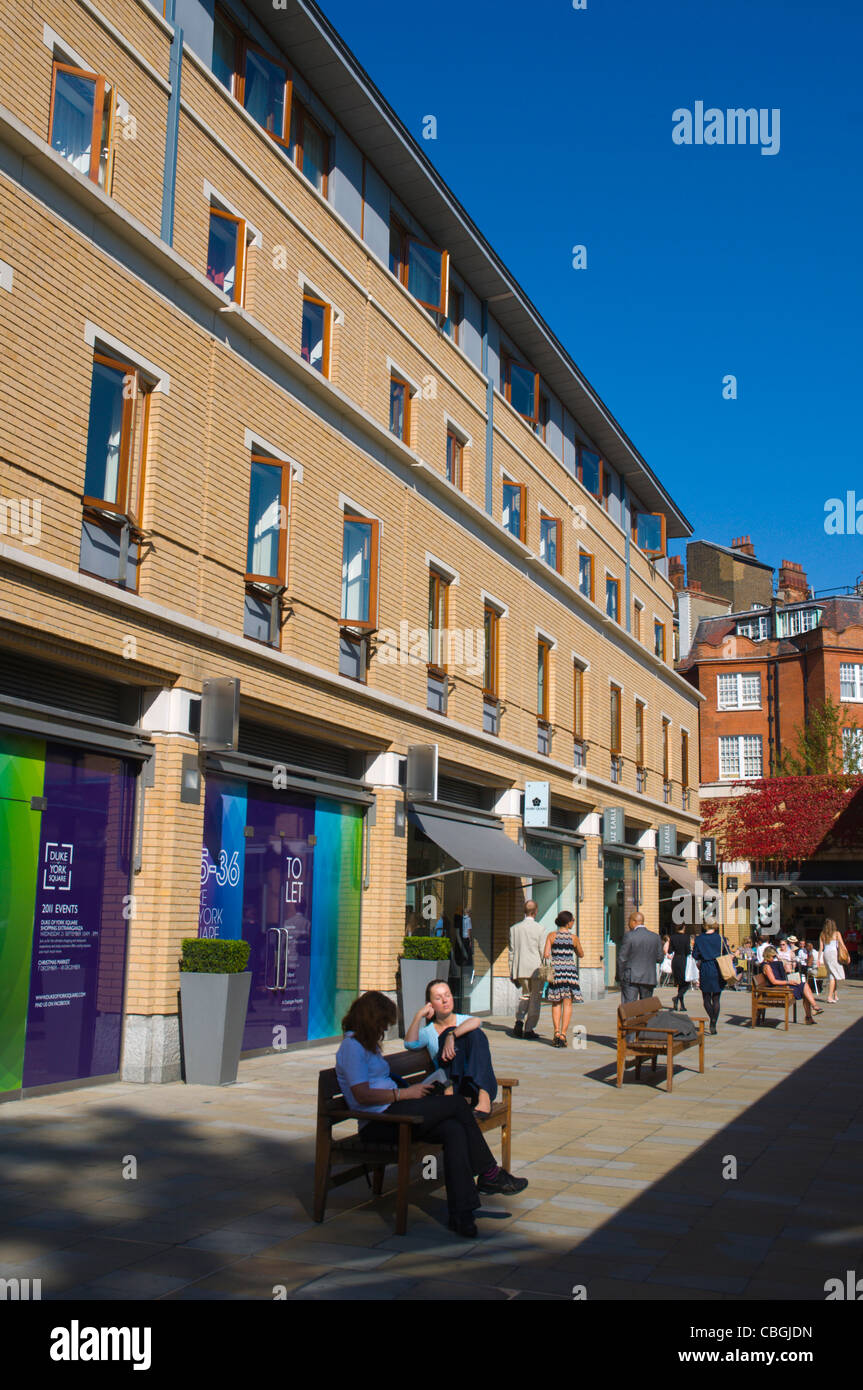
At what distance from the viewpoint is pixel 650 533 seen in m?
34.4

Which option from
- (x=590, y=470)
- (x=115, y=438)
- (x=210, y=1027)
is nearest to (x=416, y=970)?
(x=210, y=1027)

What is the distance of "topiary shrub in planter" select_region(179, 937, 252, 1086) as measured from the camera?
1198 cm

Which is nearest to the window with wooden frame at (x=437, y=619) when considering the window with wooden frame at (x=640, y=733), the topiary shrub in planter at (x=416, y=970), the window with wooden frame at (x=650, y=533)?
the topiary shrub in planter at (x=416, y=970)

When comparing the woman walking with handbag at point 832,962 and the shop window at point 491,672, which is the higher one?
the shop window at point 491,672

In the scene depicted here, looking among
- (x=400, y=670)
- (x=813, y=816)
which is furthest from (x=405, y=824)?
(x=813, y=816)

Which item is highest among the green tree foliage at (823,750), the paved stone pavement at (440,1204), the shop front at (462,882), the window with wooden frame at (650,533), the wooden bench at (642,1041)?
the window with wooden frame at (650,533)

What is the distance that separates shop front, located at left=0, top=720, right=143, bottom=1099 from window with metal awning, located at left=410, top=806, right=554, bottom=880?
6.75 m

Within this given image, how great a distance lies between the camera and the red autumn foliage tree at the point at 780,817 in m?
43.3

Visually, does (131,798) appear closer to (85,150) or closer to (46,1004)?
(46,1004)

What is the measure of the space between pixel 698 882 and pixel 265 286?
24.1 metres

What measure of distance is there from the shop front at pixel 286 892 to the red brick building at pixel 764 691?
34.2 metres

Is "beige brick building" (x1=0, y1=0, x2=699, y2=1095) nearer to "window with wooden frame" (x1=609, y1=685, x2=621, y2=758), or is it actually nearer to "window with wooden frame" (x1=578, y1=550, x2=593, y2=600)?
"window with wooden frame" (x1=578, y1=550, x2=593, y2=600)

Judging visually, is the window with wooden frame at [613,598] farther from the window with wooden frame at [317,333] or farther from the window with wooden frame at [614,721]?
the window with wooden frame at [317,333]

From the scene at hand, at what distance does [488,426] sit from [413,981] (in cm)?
1084
